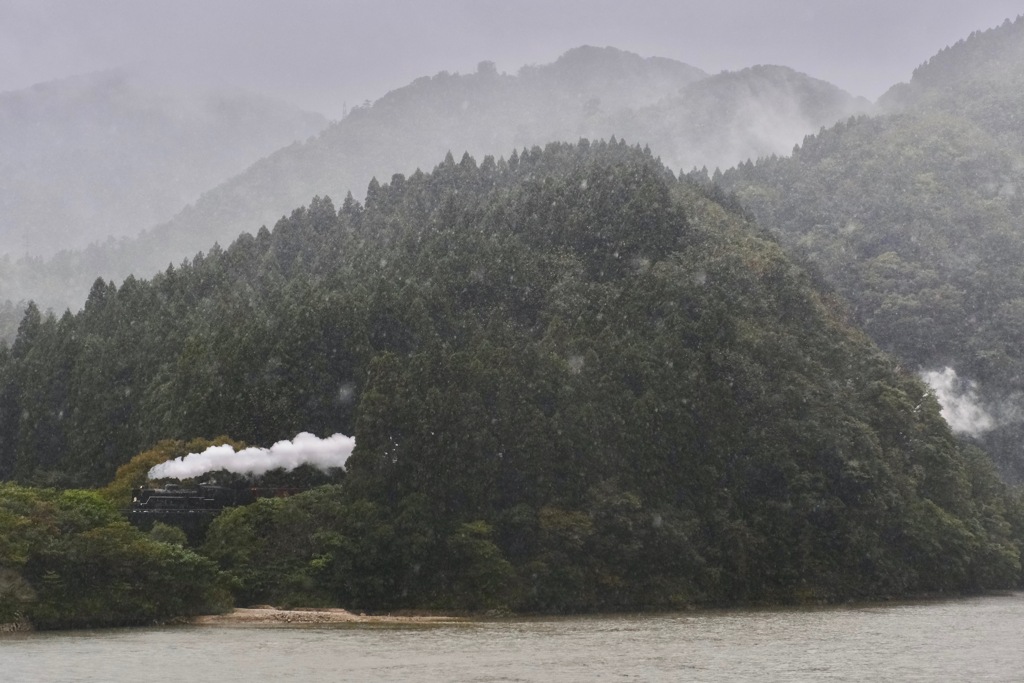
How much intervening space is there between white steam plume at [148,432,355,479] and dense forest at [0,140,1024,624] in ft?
10.5

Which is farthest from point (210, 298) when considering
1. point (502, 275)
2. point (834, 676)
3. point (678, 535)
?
point (834, 676)

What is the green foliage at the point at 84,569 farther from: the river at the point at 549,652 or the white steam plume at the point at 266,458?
the white steam plume at the point at 266,458

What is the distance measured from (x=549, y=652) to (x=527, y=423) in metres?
35.7

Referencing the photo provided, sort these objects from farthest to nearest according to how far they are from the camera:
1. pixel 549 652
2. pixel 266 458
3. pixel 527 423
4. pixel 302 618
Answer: pixel 266 458 → pixel 527 423 → pixel 302 618 → pixel 549 652

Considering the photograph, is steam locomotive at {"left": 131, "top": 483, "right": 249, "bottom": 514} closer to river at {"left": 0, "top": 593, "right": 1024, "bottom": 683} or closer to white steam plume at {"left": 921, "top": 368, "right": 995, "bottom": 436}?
river at {"left": 0, "top": 593, "right": 1024, "bottom": 683}

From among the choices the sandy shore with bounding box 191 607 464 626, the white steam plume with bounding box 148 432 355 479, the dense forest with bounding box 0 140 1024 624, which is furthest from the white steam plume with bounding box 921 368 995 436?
the sandy shore with bounding box 191 607 464 626

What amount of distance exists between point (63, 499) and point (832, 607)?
164ft

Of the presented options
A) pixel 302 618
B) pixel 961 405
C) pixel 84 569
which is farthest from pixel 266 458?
pixel 961 405

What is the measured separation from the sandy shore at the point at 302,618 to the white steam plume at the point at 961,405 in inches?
4592

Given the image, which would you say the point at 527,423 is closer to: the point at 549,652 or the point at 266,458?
the point at 266,458

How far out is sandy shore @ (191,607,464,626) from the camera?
227 ft

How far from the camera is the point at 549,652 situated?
169 feet

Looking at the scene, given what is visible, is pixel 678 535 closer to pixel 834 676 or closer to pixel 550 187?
pixel 834 676

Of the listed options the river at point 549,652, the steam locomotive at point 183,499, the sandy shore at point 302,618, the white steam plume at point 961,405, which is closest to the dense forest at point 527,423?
the sandy shore at point 302,618
